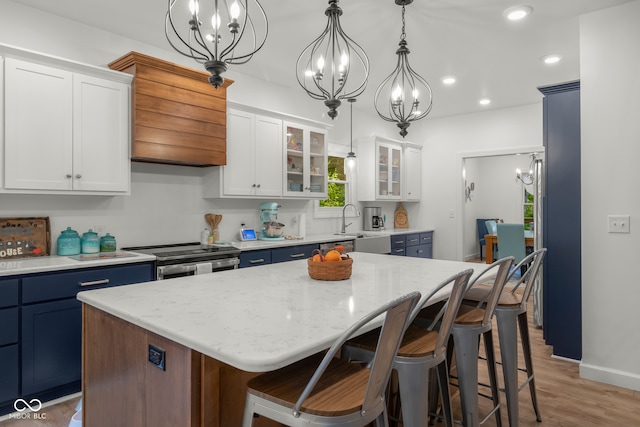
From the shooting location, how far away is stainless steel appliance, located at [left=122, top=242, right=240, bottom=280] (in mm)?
3111

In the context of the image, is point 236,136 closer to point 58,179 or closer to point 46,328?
point 58,179

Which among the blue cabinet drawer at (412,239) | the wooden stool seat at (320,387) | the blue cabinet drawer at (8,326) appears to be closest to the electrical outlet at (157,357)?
the wooden stool seat at (320,387)

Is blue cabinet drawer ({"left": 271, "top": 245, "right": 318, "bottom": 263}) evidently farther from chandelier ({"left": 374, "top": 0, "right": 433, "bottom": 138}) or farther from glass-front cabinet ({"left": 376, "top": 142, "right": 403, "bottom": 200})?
glass-front cabinet ({"left": 376, "top": 142, "right": 403, "bottom": 200})

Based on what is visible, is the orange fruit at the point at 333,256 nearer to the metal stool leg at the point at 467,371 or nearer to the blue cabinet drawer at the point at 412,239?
the metal stool leg at the point at 467,371

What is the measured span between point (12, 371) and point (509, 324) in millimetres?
2868

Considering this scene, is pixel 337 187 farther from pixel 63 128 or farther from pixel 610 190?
pixel 63 128

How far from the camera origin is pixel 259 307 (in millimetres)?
1543

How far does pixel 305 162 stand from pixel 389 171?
1834mm

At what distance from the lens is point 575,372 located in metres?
3.08

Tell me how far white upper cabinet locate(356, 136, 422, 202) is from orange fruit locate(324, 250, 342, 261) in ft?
12.4

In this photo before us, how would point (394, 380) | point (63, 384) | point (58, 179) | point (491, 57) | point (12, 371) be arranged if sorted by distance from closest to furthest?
point (394, 380)
point (12, 371)
point (63, 384)
point (58, 179)
point (491, 57)

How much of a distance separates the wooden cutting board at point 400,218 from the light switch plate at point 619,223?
152 inches

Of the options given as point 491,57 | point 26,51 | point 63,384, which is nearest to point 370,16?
point 491,57

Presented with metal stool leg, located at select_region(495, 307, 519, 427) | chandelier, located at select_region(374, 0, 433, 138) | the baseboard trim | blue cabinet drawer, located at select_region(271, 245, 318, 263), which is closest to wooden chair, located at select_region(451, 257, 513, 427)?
metal stool leg, located at select_region(495, 307, 519, 427)
